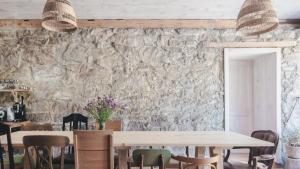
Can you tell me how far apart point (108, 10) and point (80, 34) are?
798mm

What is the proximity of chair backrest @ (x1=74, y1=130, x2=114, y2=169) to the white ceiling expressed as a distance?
92.1 inches

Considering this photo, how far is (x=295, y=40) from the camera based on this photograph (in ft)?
16.9

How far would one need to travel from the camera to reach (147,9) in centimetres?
461

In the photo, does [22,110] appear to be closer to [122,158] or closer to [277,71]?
[122,158]

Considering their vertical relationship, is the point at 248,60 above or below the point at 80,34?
below

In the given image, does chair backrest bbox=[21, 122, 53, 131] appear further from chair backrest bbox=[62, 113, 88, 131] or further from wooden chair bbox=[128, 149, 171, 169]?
wooden chair bbox=[128, 149, 171, 169]

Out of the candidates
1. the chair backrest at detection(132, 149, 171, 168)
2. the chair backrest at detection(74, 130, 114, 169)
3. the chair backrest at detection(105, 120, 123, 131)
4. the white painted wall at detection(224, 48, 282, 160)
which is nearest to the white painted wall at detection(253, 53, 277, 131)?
the white painted wall at detection(224, 48, 282, 160)

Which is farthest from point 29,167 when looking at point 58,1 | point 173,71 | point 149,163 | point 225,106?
point 225,106

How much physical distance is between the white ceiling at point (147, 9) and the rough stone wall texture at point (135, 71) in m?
0.31

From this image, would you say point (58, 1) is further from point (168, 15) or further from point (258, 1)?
point (168, 15)

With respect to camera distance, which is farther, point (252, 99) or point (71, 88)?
point (252, 99)

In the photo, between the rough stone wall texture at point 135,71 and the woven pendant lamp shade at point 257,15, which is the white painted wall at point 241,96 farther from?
the woven pendant lamp shade at point 257,15

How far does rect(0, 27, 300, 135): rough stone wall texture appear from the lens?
509cm

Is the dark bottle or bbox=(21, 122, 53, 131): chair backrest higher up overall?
the dark bottle
